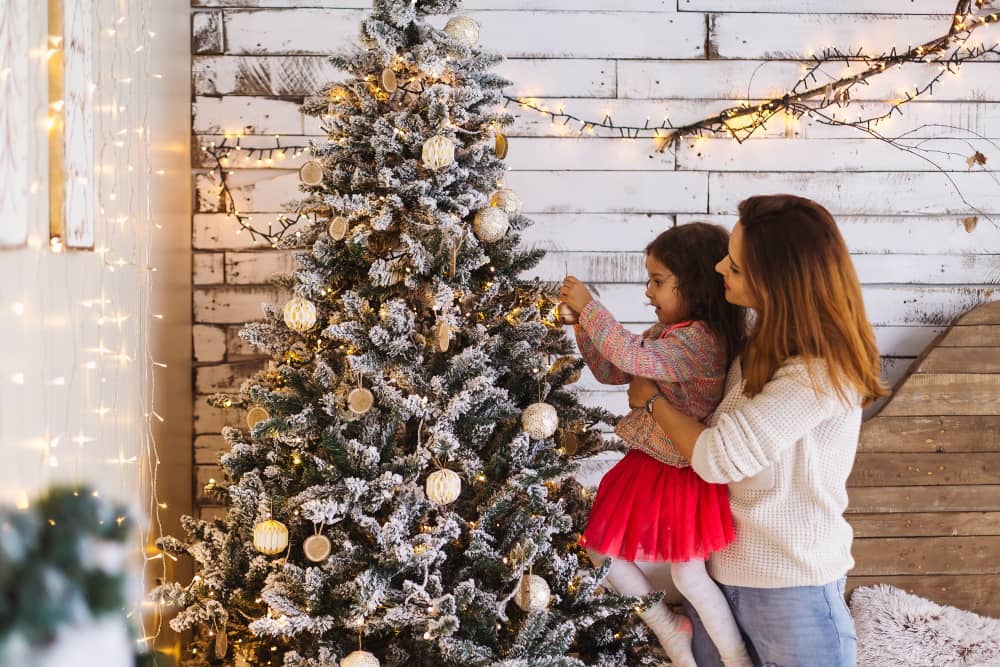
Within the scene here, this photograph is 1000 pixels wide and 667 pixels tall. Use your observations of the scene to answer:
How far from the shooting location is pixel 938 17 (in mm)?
2367

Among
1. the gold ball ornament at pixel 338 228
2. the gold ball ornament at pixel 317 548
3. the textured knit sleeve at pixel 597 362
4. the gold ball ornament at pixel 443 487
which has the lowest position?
the gold ball ornament at pixel 317 548

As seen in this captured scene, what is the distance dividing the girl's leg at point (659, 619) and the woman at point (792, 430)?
0.57 ft

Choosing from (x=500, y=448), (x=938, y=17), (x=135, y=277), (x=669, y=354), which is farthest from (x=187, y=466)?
(x=938, y=17)

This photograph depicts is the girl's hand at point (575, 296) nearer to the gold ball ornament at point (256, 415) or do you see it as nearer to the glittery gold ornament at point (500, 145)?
the glittery gold ornament at point (500, 145)

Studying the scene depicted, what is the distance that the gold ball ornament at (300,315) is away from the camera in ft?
4.91

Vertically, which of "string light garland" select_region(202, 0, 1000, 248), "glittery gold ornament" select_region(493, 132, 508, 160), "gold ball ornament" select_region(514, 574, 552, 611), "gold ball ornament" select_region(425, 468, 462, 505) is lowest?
"gold ball ornament" select_region(514, 574, 552, 611)

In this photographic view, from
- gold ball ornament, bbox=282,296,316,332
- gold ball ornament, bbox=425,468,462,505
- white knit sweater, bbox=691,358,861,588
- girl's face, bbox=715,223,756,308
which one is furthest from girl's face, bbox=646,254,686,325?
gold ball ornament, bbox=282,296,316,332

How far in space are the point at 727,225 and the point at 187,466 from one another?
176cm

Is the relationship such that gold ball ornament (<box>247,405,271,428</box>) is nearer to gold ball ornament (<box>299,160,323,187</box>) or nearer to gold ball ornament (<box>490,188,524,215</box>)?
gold ball ornament (<box>299,160,323,187</box>)

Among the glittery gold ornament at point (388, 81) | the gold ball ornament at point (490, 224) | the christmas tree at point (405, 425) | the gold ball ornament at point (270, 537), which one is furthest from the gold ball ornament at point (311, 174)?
the gold ball ornament at point (270, 537)

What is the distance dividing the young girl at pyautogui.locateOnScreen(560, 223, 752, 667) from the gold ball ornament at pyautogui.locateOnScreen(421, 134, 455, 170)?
1.26 ft

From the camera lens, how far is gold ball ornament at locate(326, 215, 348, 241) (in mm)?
1515

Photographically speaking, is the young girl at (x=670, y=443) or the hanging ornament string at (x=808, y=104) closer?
the young girl at (x=670, y=443)

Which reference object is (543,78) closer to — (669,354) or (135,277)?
(669,354)
